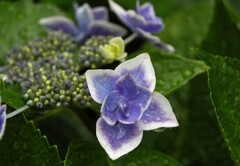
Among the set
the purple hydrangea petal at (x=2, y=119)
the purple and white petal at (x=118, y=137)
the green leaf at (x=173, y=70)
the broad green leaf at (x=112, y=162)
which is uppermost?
the purple hydrangea petal at (x=2, y=119)

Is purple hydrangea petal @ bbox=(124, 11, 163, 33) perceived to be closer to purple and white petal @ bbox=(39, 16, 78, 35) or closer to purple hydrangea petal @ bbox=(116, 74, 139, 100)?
purple and white petal @ bbox=(39, 16, 78, 35)

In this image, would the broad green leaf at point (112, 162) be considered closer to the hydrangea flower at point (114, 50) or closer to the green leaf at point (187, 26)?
the hydrangea flower at point (114, 50)

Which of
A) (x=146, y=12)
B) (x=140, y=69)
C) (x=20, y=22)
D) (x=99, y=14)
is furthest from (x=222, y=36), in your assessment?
(x=20, y=22)

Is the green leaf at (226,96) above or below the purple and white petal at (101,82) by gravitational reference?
below

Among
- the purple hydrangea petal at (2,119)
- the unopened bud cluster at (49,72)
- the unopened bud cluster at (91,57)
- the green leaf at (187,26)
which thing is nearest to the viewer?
the purple hydrangea petal at (2,119)

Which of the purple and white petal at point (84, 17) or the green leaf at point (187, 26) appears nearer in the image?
the purple and white petal at point (84, 17)

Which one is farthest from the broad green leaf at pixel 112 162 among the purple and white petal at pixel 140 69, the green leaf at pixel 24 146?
the purple and white petal at pixel 140 69
